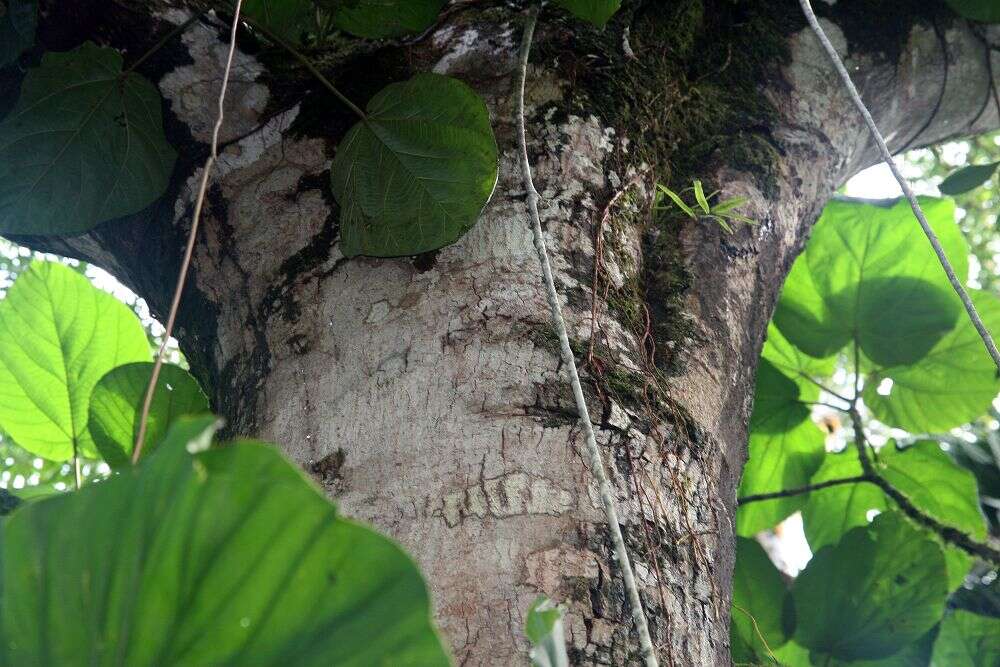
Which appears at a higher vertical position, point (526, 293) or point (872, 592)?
point (526, 293)

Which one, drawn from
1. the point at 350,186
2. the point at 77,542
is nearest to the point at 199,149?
the point at 350,186

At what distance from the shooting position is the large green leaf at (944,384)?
4.69 ft

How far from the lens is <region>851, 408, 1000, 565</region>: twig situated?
1390mm

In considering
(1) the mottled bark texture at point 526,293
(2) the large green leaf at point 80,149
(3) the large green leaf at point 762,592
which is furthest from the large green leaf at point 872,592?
(2) the large green leaf at point 80,149

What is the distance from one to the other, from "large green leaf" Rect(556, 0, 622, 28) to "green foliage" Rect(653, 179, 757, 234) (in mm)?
182

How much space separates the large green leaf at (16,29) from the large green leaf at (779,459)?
1122 millimetres

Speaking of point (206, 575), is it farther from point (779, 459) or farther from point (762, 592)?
point (779, 459)

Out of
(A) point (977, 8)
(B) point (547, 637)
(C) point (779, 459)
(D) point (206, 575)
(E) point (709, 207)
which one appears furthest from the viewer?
(C) point (779, 459)

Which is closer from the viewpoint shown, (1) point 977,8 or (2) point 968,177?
(1) point 977,8

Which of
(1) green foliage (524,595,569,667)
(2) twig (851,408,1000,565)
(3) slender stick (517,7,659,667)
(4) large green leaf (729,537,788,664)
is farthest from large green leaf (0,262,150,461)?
(2) twig (851,408,1000,565)

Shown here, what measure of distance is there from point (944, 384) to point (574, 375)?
994 mm

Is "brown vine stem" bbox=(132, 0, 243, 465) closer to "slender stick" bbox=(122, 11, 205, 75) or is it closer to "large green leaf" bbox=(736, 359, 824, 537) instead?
"slender stick" bbox=(122, 11, 205, 75)

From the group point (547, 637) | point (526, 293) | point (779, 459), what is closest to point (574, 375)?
point (526, 293)

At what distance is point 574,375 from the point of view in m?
0.72
